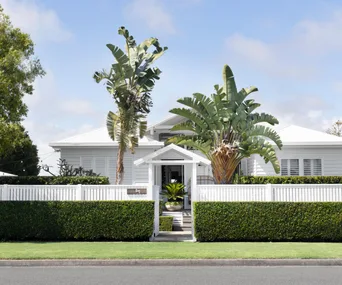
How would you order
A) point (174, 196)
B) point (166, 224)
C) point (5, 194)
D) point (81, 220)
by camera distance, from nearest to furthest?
Answer: point (81, 220) → point (5, 194) → point (166, 224) → point (174, 196)

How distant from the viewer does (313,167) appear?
1042 inches

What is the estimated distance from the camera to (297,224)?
A: 57.3 ft

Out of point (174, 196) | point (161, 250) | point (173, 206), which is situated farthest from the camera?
point (174, 196)

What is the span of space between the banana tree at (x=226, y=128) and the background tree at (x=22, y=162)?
26.2 m

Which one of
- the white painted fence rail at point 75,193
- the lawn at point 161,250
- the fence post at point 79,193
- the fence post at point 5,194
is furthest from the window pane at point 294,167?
the fence post at point 5,194

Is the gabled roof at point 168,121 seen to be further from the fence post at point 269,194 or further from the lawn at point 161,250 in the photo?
the lawn at point 161,250

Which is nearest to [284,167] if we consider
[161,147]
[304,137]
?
[304,137]

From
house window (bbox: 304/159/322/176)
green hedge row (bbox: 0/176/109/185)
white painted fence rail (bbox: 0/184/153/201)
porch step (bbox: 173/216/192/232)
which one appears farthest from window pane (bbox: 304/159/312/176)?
green hedge row (bbox: 0/176/109/185)

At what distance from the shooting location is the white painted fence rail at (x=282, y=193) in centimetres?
1800

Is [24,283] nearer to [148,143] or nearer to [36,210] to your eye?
[36,210]

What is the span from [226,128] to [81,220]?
310 inches

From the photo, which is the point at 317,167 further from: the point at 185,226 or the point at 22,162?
the point at 22,162

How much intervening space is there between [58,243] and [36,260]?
13.8 feet

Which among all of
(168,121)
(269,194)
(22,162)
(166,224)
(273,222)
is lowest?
(166,224)
